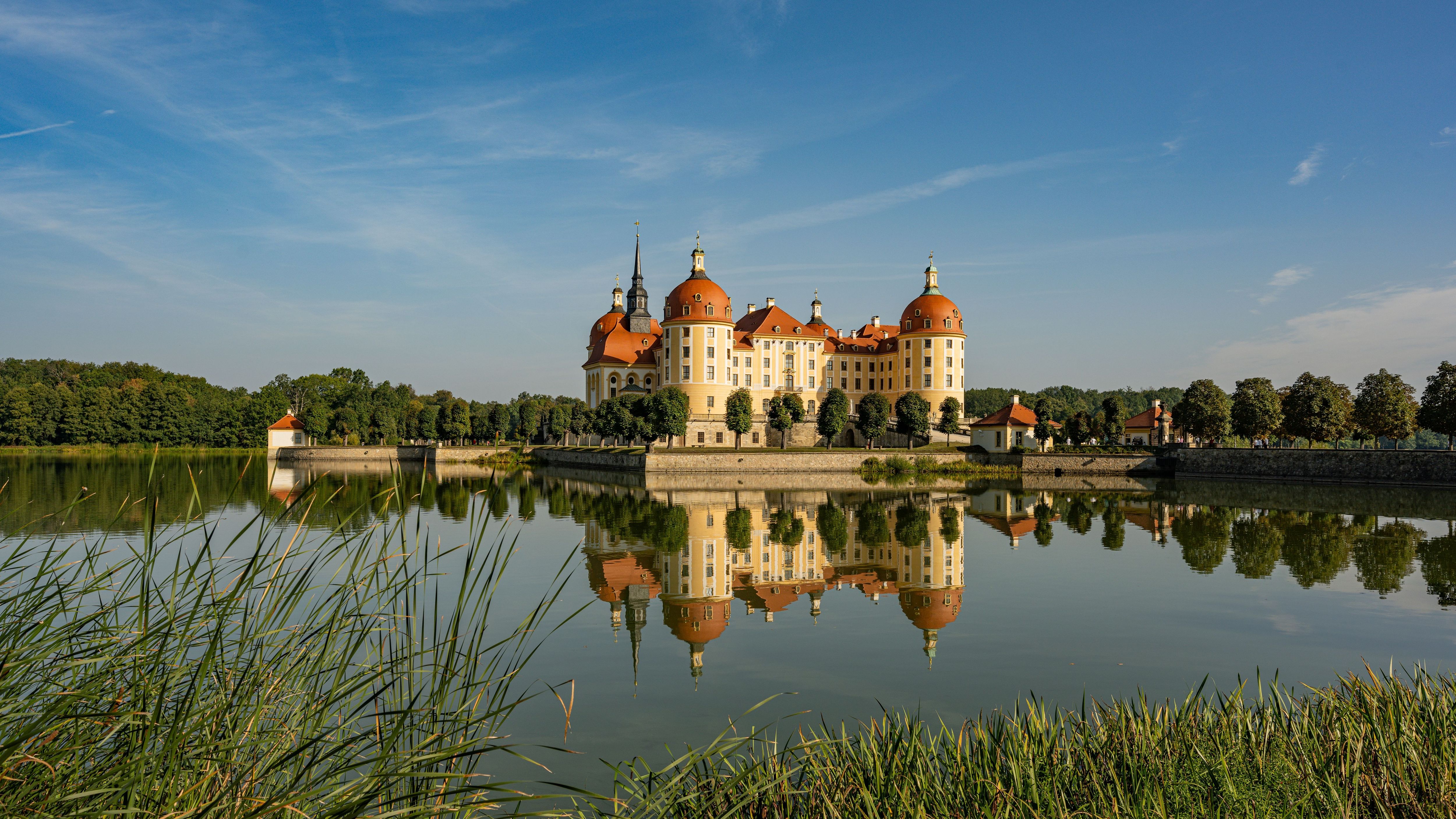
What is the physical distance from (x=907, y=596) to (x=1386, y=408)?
42.0 meters

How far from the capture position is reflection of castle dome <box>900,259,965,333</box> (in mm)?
65250

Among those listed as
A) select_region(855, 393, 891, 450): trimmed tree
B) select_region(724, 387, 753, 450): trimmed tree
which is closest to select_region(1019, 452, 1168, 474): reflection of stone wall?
select_region(855, 393, 891, 450): trimmed tree

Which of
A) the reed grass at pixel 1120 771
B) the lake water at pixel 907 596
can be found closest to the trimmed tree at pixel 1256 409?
the lake water at pixel 907 596

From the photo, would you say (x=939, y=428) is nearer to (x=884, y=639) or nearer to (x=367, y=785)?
(x=884, y=639)

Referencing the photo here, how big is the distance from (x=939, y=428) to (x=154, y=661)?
6065 cm

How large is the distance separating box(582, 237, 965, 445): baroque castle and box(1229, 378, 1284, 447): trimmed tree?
2153 cm

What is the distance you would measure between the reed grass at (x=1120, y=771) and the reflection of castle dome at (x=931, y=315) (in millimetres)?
61204

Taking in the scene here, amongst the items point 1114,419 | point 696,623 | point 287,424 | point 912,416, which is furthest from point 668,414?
point 287,424

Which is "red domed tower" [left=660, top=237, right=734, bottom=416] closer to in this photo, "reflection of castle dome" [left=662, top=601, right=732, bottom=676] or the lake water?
the lake water

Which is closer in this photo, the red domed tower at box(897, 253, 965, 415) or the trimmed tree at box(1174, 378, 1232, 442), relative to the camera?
the trimmed tree at box(1174, 378, 1232, 442)

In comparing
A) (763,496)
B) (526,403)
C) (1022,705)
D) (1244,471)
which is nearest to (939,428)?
(1244,471)

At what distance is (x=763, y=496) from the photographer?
3556cm

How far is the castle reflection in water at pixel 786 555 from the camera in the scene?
12.7 meters

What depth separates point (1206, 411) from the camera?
1871 inches
